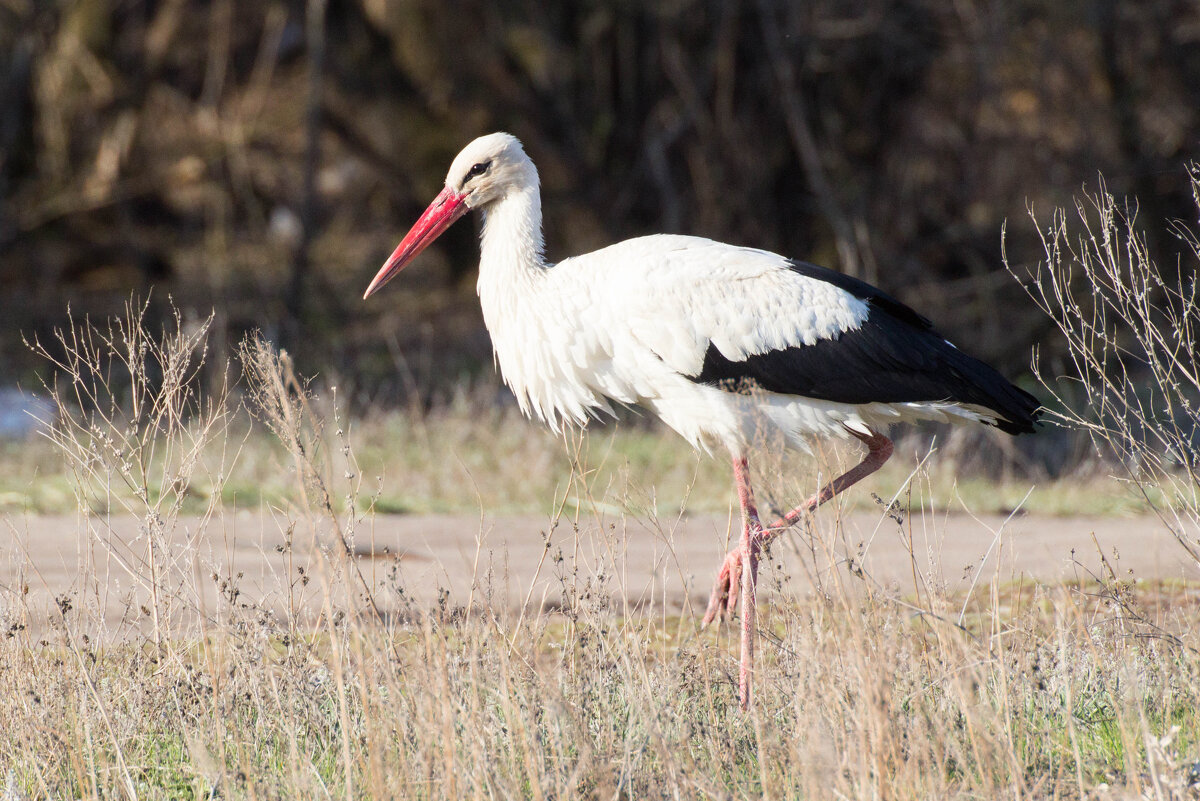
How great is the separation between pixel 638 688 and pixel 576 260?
193 cm

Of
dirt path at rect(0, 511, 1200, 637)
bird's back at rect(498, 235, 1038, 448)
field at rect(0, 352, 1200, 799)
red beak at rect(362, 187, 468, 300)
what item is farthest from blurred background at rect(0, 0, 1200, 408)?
field at rect(0, 352, 1200, 799)

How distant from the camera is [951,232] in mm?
12992

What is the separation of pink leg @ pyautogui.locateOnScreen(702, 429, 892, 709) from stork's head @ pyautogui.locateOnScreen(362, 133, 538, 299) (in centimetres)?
140

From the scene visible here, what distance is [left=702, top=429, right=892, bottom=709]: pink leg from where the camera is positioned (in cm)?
399

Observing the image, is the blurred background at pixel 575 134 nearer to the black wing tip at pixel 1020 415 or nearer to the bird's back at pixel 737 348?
the bird's back at pixel 737 348

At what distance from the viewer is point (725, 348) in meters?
4.80

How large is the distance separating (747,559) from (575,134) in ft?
33.8

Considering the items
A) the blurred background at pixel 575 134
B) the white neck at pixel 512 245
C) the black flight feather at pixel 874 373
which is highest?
the blurred background at pixel 575 134

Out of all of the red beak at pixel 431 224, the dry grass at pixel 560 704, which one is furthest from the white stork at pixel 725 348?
the dry grass at pixel 560 704

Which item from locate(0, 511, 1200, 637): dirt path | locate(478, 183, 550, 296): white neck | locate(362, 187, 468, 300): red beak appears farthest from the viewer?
locate(362, 187, 468, 300): red beak

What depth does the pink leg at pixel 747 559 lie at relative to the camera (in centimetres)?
399

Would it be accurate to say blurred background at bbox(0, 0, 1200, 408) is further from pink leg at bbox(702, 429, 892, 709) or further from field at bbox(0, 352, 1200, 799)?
field at bbox(0, 352, 1200, 799)

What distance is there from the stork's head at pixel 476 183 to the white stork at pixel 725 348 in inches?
10.0

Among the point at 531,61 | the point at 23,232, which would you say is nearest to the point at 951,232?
the point at 531,61
